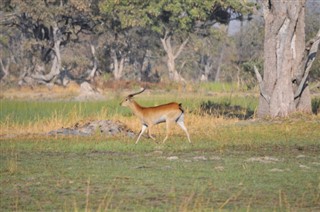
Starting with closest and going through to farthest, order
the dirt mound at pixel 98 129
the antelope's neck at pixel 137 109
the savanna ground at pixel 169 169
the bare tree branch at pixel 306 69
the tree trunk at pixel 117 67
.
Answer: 1. the savanna ground at pixel 169 169
2. the antelope's neck at pixel 137 109
3. the dirt mound at pixel 98 129
4. the bare tree branch at pixel 306 69
5. the tree trunk at pixel 117 67

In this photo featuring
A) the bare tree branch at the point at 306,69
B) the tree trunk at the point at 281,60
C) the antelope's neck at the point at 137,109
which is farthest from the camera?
the bare tree branch at the point at 306,69

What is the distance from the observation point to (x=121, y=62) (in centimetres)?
6259

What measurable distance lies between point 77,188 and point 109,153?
5.12m

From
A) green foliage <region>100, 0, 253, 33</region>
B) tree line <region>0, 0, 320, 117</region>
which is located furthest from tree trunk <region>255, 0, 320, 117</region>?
green foliage <region>100, 0, 253, 33</region>

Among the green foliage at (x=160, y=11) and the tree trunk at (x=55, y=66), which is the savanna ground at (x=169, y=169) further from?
the green foliage at (x=160, y=11)

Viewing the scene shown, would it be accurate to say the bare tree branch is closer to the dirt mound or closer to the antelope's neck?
the dirt mound

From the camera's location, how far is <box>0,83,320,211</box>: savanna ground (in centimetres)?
1097

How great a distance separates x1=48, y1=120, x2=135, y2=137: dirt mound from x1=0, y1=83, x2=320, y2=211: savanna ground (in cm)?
27

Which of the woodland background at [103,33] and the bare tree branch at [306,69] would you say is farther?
the woodland background at [103,33]

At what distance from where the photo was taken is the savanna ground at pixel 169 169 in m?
11.0

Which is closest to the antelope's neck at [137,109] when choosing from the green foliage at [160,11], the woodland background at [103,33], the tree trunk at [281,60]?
the tree trunk at [281,60]

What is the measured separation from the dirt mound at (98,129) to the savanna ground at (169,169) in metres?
0.27

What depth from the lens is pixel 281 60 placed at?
25156 mm

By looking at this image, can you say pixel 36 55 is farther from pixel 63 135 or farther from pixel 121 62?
pixel 63 135
